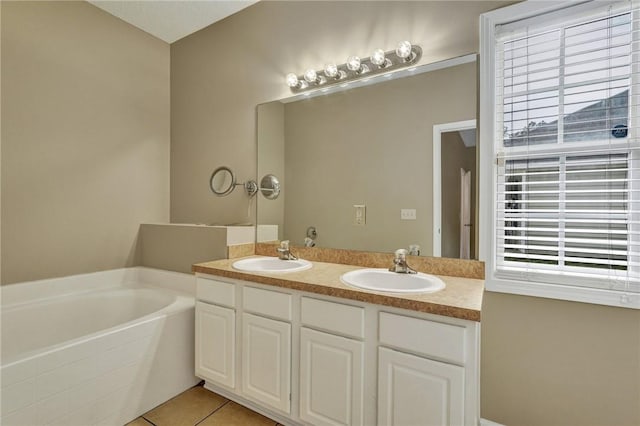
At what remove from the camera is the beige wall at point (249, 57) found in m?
1.78

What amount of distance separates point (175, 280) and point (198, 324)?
0.75m

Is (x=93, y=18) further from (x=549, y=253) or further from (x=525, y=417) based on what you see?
(x=525, y=417)

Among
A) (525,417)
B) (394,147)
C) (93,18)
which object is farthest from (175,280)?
(525,417)

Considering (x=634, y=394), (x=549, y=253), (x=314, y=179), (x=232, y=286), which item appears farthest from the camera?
(x=314, y=179)

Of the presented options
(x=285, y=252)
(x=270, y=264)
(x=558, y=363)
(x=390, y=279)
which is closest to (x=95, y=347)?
(x=270, y=264)

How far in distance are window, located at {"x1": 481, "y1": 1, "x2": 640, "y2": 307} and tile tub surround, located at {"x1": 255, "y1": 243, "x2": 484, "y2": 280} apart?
116 mm

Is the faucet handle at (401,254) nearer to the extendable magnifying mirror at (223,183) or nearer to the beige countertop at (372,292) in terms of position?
the beige countertop at (372,292)

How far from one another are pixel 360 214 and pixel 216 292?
39.0 inches

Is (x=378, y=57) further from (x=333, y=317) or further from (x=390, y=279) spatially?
(x=333, y=317)

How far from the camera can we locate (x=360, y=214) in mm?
1964

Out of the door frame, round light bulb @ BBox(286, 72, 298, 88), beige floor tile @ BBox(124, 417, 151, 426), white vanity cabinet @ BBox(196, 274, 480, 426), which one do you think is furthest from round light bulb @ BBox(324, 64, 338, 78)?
beige floor tile @ BBox(124, 417, 151, 426)

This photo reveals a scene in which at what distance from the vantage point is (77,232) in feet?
7.84

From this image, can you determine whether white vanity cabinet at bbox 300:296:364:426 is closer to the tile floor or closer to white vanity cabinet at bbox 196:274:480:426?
white vanity cabinet at bbox 196:274:480:426

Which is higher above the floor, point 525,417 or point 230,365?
point 230,365
